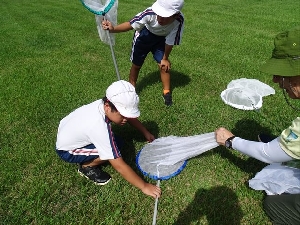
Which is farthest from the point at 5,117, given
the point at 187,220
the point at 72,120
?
the point at 187,220

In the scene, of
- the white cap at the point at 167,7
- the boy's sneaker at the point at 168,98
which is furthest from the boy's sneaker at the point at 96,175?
the white cap at the point at 167,7

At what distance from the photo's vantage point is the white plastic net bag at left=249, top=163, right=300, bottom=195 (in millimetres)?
2295

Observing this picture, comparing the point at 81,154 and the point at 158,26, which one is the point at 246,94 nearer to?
the point at 158,26

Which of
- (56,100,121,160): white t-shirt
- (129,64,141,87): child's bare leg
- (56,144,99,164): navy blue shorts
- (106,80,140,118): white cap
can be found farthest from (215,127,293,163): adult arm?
(129,64,141,87): child's bare leg

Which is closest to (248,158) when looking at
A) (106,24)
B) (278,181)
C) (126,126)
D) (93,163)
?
(278,181)

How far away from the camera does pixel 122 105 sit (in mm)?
2178

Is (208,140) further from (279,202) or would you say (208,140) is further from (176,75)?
(176,75)

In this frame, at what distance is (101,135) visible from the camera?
2344 mm

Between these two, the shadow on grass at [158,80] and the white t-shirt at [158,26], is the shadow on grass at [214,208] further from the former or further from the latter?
the shadow on grass at [158,80]

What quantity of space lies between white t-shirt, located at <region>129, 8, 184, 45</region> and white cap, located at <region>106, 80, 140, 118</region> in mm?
1742

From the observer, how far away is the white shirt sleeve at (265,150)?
1.91 metres

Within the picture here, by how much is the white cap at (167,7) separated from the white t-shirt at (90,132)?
1377 mm

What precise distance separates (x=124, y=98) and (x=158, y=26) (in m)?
1.85

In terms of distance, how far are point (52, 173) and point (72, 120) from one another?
61 cm
